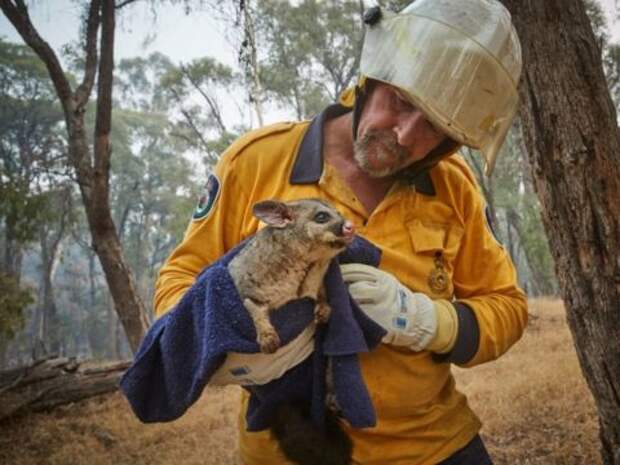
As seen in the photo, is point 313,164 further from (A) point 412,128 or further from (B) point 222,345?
(B) point 222,345

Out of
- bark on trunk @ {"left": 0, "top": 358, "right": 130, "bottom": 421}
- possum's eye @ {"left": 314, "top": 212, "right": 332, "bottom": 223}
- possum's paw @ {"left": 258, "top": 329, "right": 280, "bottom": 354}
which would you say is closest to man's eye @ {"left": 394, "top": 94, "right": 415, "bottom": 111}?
possum's eye @ {"left": 314, "top": 212, "right": 332, "bottom": 223}

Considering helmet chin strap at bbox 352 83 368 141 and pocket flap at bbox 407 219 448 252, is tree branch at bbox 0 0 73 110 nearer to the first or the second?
helmet chin strap at bbox 352 83 368 141

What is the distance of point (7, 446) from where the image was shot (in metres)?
A: 5.77

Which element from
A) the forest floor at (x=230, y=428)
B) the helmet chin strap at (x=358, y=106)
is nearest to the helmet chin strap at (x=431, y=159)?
the helmet chin strap at (x=358, y=106)

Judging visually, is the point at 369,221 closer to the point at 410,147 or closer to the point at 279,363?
the point at 410,147

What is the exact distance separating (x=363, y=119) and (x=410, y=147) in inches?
8.7

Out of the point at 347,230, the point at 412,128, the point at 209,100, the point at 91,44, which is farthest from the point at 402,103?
the point at 209,100

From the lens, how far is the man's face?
5.71 feet

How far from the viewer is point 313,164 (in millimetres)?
1798

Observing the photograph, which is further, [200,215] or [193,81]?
[193,81]

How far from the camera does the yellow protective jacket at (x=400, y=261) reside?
5.65 feet

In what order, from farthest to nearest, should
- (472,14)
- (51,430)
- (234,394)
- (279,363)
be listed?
1. (234,394)
2. (51,430)
3. (472,14)
4. (279,363)

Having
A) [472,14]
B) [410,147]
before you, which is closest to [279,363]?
[410,147]

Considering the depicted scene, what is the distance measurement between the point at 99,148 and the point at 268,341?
594cm
